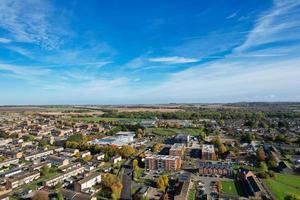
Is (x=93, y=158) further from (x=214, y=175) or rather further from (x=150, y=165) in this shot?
(x=214, y=175)

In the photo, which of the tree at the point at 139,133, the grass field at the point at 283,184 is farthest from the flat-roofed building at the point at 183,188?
the tree at the point at 139,133

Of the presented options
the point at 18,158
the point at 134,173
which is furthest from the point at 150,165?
the point at 18,158

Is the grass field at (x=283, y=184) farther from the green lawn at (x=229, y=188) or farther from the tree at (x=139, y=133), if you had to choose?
the tree at (x=139, y=133)

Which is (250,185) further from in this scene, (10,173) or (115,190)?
(10,173)

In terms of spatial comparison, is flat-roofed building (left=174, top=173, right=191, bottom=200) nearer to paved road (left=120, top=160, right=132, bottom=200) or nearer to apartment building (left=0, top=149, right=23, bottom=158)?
paved road (left=120, top=160, right=132, bottom=200)

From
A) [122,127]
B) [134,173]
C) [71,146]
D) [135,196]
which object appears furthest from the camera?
[122,127]

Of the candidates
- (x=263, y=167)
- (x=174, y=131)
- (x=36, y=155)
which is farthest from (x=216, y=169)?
(x=174, y=131)
